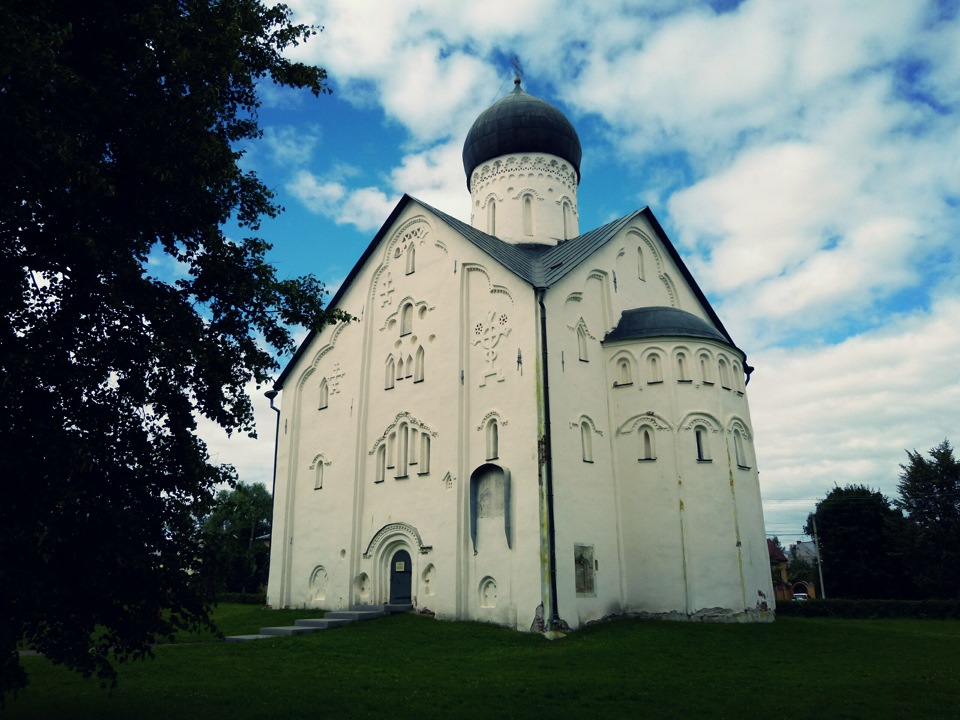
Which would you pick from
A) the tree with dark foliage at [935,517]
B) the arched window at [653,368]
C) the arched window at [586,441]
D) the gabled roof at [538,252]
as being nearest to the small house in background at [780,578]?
the tree with dark foliage at [935,517]

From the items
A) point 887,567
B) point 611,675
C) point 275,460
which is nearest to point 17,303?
point 611,675

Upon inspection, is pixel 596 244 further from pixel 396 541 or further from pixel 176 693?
pixel 176 693

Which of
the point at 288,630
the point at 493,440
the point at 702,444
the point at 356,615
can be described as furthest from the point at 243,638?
the point at 702,444

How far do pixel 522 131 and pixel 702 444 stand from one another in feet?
42.4

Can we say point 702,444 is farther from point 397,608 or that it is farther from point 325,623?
point 325,623

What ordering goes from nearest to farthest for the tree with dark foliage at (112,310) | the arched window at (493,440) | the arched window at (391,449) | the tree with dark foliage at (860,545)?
1. the tree with dark foliage at (112,310)
2. the arched window at (493,440)
3. the arched window at (391,449)
4. the tree with dark foliage at (860,545)

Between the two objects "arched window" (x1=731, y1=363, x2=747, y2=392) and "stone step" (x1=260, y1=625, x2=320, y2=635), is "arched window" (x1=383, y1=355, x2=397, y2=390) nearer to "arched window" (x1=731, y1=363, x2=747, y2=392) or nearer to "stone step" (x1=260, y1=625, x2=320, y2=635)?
"stone step" (x1=260, y1=625, x2=320, y2=635)

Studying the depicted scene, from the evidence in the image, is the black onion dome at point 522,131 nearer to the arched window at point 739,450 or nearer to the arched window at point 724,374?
the arched window at point 724,374

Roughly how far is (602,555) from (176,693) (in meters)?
10.4

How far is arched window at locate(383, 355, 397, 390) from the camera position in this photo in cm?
2169

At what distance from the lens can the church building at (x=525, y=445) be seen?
1714 centimetres

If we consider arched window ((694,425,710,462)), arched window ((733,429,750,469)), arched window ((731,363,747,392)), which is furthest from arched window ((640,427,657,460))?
arched window ((731,363,747,392))

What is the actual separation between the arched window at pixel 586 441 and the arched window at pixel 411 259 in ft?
25.0

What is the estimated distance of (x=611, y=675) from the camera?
11164 millimetres
